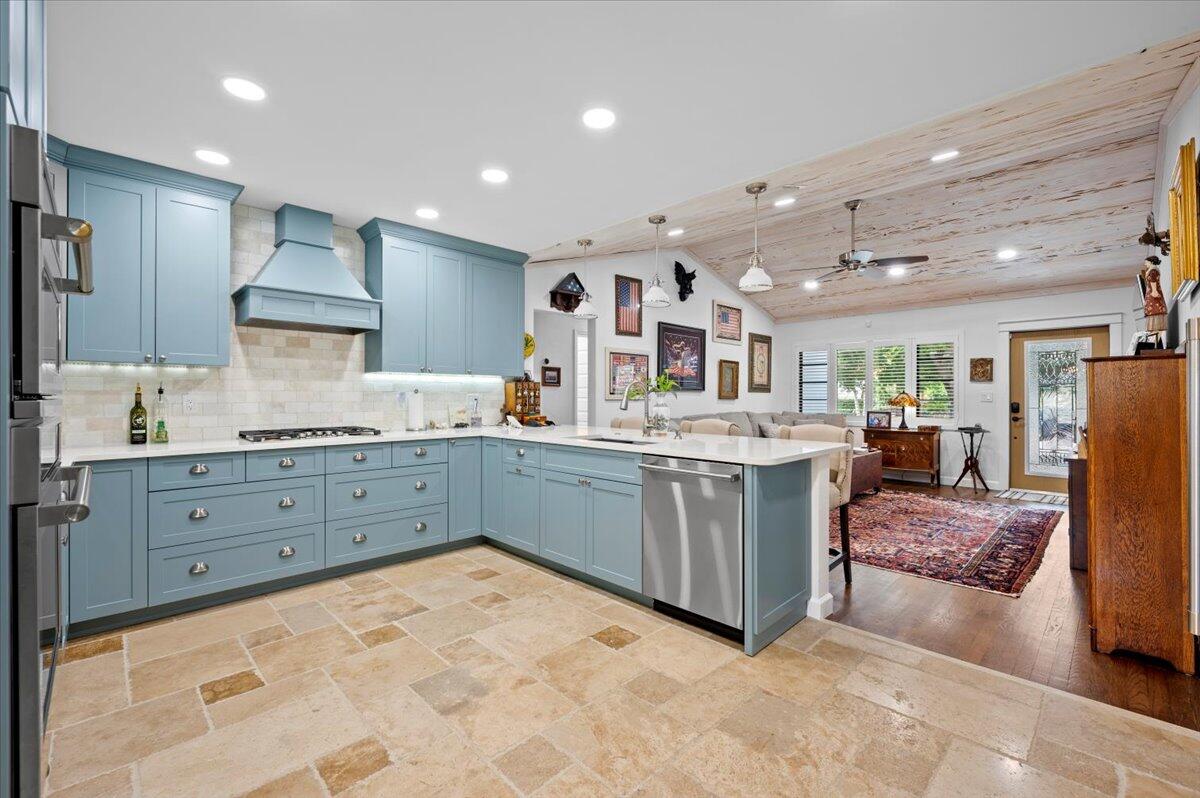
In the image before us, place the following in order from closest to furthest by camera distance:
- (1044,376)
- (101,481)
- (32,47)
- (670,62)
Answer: (32,47) < (670,62) < (101,481) < (1044,376)

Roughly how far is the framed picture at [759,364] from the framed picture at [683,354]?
136 centimetres

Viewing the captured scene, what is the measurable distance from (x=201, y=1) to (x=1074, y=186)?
6.04 metres

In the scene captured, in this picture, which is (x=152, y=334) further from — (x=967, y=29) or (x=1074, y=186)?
(x=1074, y=186)

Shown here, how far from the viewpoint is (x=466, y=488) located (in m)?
4.36

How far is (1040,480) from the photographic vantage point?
689 centimetres

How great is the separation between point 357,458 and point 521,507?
1.18m

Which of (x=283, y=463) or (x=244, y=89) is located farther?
(x=283, y=463)

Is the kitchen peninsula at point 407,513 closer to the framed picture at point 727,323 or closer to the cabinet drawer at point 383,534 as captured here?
the cabinet drawer at point 383,534

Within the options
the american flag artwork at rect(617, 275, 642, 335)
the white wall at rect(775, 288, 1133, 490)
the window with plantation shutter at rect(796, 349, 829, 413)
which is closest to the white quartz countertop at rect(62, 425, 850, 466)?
the american flag artwork at rect(617, 275, 642, 335)

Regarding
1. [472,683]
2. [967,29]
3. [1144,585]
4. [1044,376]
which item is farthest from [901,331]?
[472,683]

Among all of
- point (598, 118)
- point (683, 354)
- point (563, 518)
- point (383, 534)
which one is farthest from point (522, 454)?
point (683, 354)

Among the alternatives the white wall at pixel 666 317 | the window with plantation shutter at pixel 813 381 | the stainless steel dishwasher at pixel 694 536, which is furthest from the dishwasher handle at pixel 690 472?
the window with plantation shutter at pixel 813 381

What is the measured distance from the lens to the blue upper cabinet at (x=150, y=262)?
306 cm

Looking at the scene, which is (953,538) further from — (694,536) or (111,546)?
(111,546)
